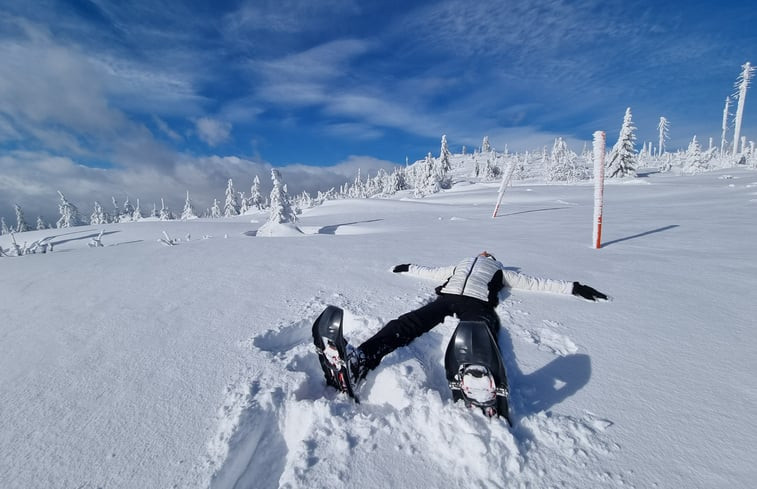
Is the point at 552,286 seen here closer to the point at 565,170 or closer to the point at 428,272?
the point at 428,272

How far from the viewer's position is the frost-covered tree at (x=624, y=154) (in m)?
39.5

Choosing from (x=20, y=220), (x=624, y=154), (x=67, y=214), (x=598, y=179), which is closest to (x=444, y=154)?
(x=624, y=154)

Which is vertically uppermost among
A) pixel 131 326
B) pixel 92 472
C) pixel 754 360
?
pixel 131 326

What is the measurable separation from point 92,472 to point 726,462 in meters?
3.79

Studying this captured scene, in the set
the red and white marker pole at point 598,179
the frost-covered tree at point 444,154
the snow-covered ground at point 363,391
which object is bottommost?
the snow-covered ground at point 363,391

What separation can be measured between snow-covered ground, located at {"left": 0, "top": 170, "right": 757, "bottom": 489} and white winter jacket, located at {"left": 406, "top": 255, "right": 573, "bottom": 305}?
0.57 ft

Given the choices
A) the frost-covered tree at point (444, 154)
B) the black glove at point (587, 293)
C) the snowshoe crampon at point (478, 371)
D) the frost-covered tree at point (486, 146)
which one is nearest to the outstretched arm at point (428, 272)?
the black glove at point (587, 293)

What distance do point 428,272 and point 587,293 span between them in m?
2.20

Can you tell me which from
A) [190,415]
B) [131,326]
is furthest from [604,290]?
[131,326]

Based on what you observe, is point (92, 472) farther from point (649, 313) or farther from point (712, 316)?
point (712, 316)

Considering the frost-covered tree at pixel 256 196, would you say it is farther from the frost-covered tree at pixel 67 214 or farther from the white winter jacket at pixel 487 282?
the white winter jacket at pixel 487 282

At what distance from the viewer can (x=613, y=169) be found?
4191 centimetres

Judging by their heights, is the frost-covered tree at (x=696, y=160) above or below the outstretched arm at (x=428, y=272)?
above

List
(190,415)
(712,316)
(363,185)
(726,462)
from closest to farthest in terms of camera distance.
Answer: (726,462) < (190,415) < (712,316) < (363,185)
